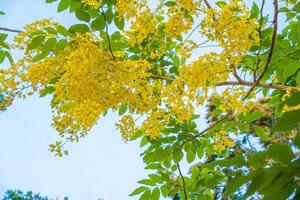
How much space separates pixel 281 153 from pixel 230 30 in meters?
1.20

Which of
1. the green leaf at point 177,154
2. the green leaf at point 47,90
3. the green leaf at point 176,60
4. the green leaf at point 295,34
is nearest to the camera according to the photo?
the green leaf at point 295,34

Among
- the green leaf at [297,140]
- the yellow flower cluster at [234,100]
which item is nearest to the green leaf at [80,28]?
the yellow flower cluster at [234,100]

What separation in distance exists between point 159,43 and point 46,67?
812 millimetres

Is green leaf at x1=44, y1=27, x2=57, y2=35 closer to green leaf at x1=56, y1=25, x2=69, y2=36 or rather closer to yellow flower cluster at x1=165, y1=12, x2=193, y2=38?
green leaf at x1=56, y1=25, x2=69, y2=36

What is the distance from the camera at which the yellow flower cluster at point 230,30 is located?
91.3 inches

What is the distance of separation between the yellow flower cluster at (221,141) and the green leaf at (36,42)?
133 cm

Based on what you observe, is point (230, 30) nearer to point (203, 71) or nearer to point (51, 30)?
point (203, 71)

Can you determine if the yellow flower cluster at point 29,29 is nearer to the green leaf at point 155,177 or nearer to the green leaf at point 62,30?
the green leaf at point 62,30

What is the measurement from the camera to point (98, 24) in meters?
2.70

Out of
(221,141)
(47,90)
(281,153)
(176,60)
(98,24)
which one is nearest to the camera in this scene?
(281,153)

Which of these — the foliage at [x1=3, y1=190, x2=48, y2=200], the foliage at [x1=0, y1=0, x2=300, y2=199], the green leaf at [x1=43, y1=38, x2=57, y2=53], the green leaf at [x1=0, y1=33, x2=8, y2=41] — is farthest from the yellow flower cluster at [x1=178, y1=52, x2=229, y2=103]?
the foliage at [x1=3, y1=190, x2=48, y2=200]

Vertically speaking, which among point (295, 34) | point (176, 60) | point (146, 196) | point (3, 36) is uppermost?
point (3, 36)

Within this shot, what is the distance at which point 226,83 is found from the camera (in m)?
2.85

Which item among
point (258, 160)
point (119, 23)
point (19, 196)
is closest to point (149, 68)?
point (119, 23)
